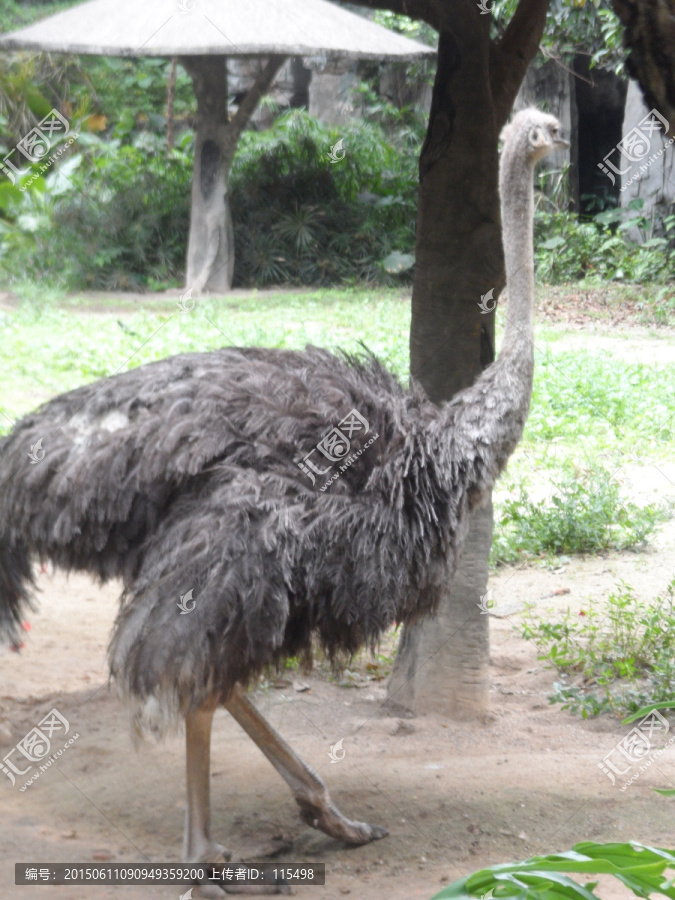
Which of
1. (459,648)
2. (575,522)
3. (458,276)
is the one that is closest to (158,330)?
(575,522)

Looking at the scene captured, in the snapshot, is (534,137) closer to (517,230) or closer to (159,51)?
(517,230)

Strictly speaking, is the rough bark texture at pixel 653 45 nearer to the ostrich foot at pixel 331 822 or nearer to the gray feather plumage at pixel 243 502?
the gray feather plumage at pixel 243 502

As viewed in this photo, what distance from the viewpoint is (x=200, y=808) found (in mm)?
2986

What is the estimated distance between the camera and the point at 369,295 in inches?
319

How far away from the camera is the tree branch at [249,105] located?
349 inches

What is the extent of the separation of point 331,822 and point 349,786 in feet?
1.26

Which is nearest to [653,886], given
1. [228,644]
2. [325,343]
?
[228,644]

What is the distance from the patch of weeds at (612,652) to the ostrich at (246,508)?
3.99ft

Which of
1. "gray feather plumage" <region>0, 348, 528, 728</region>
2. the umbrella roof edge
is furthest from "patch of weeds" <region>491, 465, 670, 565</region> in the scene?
the umbrella roof edge

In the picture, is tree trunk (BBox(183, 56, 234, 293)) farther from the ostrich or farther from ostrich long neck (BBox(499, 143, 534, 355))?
the ostrich

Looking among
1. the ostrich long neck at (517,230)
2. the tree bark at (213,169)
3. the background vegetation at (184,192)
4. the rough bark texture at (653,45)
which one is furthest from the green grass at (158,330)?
the rough bark texture at (653,45)

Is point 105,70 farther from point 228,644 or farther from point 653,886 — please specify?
point 653,886

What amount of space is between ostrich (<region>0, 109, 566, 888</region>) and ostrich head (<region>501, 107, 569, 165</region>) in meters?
0.47

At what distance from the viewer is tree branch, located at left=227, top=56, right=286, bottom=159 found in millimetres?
8875
